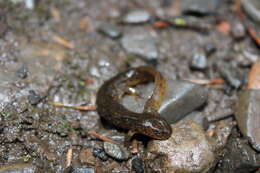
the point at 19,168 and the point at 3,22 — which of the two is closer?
the point at 19,168

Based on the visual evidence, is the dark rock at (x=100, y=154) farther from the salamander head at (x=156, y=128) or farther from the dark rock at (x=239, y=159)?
the dark rock at (x=239, y=159)

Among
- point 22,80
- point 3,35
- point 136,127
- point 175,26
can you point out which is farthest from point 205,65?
point 3,35

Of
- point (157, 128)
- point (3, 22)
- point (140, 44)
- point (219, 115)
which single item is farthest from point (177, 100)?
point (3, 22)

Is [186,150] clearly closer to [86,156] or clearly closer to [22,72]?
[86,156]

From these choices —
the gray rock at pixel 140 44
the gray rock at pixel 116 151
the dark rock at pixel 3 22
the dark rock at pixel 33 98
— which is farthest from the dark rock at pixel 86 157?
the dark rock at pixel 3 22

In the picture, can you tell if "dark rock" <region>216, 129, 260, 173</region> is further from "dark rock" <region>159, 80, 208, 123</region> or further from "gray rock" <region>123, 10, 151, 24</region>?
"gray rock" <region>123, 10, 151, 24</region>

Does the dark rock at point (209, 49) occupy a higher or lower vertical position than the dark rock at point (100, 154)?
higher
